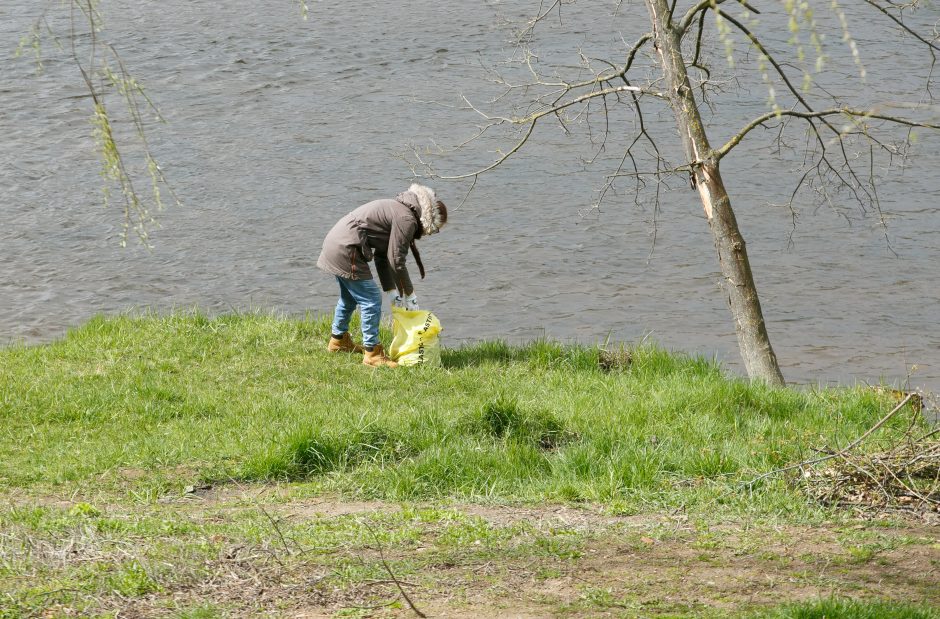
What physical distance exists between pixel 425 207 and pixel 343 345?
5.41ft

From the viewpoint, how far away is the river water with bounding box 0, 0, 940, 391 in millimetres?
13102

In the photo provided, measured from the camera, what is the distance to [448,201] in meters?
16.5

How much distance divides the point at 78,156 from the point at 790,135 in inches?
445

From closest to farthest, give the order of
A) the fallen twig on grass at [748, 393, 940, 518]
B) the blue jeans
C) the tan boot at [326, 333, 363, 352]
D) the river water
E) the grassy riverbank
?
1. the grassy riverbank
2. the fallen twig on grass at [748, 393, 940, 518]
3. the blue jeans
4. the tan boot at [326, 333, 363, 352]
5. the river water

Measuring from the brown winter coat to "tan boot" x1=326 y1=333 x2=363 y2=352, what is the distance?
0.79 meters

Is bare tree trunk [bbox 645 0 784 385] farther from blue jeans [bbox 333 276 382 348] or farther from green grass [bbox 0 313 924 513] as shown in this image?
blue jeans [bbox 333 276 382 348]

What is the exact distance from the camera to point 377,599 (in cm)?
487

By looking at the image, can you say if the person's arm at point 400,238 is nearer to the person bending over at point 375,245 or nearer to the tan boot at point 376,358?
the person bending over at point 375,245

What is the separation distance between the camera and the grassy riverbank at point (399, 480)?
5.04m

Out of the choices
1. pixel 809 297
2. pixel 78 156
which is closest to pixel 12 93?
pixel 78 156

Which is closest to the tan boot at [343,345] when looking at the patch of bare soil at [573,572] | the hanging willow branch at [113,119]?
the hanging willow branch at [113,119]

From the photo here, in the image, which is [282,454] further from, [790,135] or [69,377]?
[790,135]

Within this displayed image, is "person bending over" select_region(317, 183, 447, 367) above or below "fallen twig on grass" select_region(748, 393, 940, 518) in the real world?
above

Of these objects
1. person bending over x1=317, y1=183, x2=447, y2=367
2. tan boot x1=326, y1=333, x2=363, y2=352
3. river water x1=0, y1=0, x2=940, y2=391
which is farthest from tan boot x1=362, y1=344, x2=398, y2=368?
river water x1=0, y1=0, x2=940, y2=391
